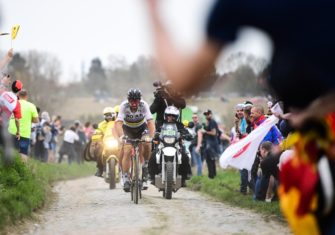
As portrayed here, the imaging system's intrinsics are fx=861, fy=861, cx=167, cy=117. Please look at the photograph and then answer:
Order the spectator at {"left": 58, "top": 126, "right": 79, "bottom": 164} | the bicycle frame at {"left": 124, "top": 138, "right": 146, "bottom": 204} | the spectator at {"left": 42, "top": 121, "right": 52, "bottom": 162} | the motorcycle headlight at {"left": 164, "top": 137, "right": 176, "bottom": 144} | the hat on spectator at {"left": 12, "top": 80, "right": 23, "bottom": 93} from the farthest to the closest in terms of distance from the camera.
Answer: the spectator at {"left": 58, "top": 126, "right": 79, "bottom": 164}
the spectator at {"left": 42, "top": 121, "right": 52, "bottom": 162}
the motorcycle headlight at {"left": 164, "top": 137, "right": 176, "bottom": 144}
the hat on spectator at {"left": 12, "top": 80, "right": 23, "bottom": 93}
the bicycle frame at {"left": 124, "top": 138, "right": 146, "bottom": 204}

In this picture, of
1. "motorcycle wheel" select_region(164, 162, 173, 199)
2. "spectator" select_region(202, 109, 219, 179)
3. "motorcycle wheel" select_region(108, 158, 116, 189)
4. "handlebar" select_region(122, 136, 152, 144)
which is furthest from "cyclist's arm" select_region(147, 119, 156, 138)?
"spectator" select_region(202, 109, 219, 179)

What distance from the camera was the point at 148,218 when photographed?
37.1ft

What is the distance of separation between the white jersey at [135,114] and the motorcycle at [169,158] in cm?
47

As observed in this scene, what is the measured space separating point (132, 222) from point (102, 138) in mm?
8719


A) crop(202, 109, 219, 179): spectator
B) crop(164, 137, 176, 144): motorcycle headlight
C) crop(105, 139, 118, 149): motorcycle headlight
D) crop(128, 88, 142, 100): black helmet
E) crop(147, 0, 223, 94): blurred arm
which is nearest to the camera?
crop(147, 0, 223, 94): blurred arm

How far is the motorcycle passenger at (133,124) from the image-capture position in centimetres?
1439

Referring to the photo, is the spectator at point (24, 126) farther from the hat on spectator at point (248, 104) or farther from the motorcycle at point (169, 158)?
the hat on spectator at point (248, 104)

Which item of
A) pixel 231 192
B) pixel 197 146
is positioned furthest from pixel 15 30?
pixel 197 146

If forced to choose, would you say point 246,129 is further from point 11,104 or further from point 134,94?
point 11,104

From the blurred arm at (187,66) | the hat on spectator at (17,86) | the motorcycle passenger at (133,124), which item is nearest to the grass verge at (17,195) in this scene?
the hat on spectator at (17,86)

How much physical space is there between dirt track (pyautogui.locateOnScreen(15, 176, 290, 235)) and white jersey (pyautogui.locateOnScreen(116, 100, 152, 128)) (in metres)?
1.33

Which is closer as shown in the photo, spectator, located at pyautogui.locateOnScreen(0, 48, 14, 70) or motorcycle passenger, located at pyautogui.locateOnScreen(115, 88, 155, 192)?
spectator, located at pyautogui.locateOnScreen(0, 48, 14, 70)

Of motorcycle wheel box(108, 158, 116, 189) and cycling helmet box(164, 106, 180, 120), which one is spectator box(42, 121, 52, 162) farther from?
cycling helmet box(164, 106, 180, 120)

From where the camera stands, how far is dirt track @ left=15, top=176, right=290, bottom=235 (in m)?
10.2
